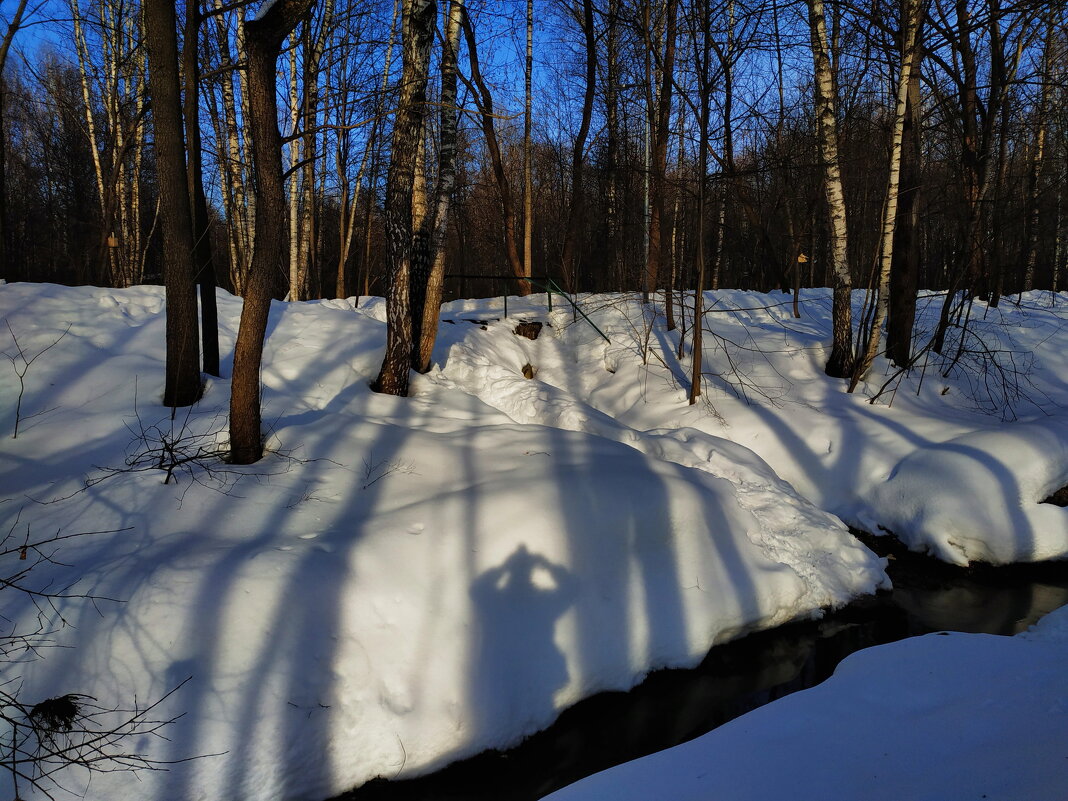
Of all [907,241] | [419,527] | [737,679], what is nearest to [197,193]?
[419,527]

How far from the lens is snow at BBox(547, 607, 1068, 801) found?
226 cm

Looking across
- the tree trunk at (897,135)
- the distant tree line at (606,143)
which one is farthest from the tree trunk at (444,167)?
the tree trunk at (897,135)

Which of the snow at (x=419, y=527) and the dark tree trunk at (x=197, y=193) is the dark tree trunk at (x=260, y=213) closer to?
the snow at (x=419, y=527)

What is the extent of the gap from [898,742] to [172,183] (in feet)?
22.7

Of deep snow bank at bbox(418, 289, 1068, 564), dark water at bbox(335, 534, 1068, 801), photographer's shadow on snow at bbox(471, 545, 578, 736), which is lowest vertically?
dark water at bbox(335, 534, 1068, 801)

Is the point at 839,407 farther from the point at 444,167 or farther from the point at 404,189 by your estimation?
the point at 404,189

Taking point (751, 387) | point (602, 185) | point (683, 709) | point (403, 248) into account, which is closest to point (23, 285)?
point (403, 248)

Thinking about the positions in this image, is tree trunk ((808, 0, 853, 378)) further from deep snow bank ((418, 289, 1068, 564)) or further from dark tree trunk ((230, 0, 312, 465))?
dark tree trunk ((230, 0, 312, 465))

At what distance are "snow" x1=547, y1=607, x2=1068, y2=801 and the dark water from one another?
0.93 meters

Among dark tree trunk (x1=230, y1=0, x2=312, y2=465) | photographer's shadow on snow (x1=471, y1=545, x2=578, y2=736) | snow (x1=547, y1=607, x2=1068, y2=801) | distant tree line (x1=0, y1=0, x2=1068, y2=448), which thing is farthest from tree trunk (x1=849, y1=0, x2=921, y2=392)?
dark tree trunk (x1=230, y1=0, x2=312, y2=465)

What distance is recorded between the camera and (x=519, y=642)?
4262mm

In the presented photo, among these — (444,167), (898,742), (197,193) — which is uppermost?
(444,167)

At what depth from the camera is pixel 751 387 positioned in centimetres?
970

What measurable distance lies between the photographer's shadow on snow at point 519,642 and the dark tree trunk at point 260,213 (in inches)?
98.9
